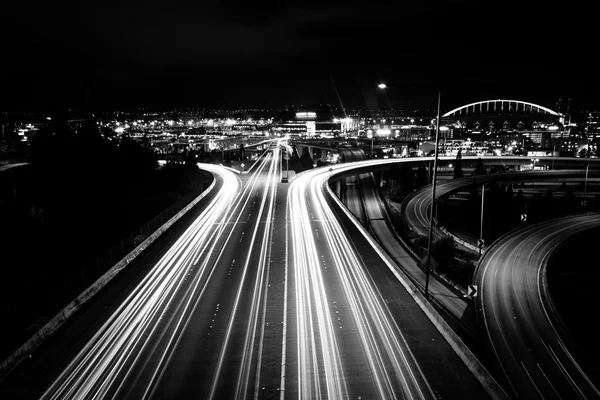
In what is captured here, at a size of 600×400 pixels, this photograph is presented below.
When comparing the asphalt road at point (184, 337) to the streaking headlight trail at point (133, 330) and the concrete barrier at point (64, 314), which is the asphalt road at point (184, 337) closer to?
the streaking headlight trail at point (133, 330)

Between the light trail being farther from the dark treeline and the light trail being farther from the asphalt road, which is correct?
the dark treeline

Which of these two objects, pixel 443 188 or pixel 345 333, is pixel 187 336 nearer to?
pixel 345 333

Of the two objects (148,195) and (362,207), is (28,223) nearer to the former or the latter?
(148,195)

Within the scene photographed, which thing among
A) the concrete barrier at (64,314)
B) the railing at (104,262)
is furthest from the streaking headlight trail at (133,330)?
the railing at (104,262)

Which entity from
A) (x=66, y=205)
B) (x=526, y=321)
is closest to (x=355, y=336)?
(x=526, y=321)

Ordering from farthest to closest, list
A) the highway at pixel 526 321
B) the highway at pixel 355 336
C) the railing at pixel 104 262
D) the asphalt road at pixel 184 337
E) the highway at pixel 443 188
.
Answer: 1. the highway at pixel 443 188
2. the railing at pixel 104 262
3. the highway at pixel 526 321
4. the highway at pixel 355 336
5. the asphalt road at pixel 184 337

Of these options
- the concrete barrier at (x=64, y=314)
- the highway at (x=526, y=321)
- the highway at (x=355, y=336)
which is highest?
the concrete barrier at (x=64, y=314)
